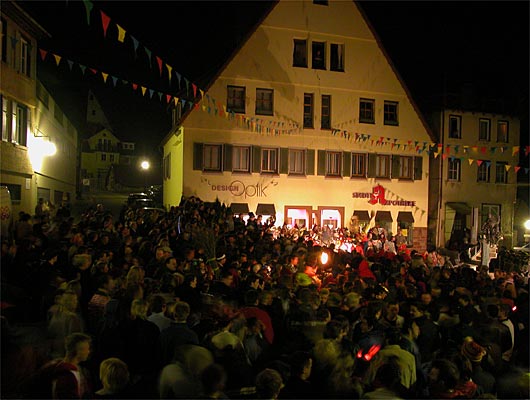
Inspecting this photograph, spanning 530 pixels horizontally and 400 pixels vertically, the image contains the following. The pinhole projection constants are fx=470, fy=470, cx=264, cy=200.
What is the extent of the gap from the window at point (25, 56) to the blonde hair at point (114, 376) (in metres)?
15.3

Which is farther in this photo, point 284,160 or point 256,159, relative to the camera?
point 284,160

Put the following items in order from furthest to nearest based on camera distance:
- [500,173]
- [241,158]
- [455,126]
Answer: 1. [500,173]
2. [455,126]
3. [241,158]

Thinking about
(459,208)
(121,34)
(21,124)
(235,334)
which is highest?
(121,34)

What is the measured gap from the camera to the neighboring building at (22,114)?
14.7 meters

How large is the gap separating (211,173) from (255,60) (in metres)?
5.87

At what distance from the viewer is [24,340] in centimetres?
567

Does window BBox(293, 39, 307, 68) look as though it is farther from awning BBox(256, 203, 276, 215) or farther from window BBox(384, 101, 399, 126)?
awning BBox(256, 203, 276, 215)

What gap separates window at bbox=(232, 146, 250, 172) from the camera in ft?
75.0

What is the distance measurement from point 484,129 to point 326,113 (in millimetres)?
11301

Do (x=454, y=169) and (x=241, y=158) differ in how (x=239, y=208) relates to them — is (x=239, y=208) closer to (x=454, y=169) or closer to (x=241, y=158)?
(x=241, y=158)

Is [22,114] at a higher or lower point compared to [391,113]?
lower

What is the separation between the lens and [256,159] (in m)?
23.1

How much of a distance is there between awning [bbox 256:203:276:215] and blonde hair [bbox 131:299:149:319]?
1783 cm

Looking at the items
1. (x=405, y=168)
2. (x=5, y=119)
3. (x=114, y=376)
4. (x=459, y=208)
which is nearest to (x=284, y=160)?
(x=405, y=168)
